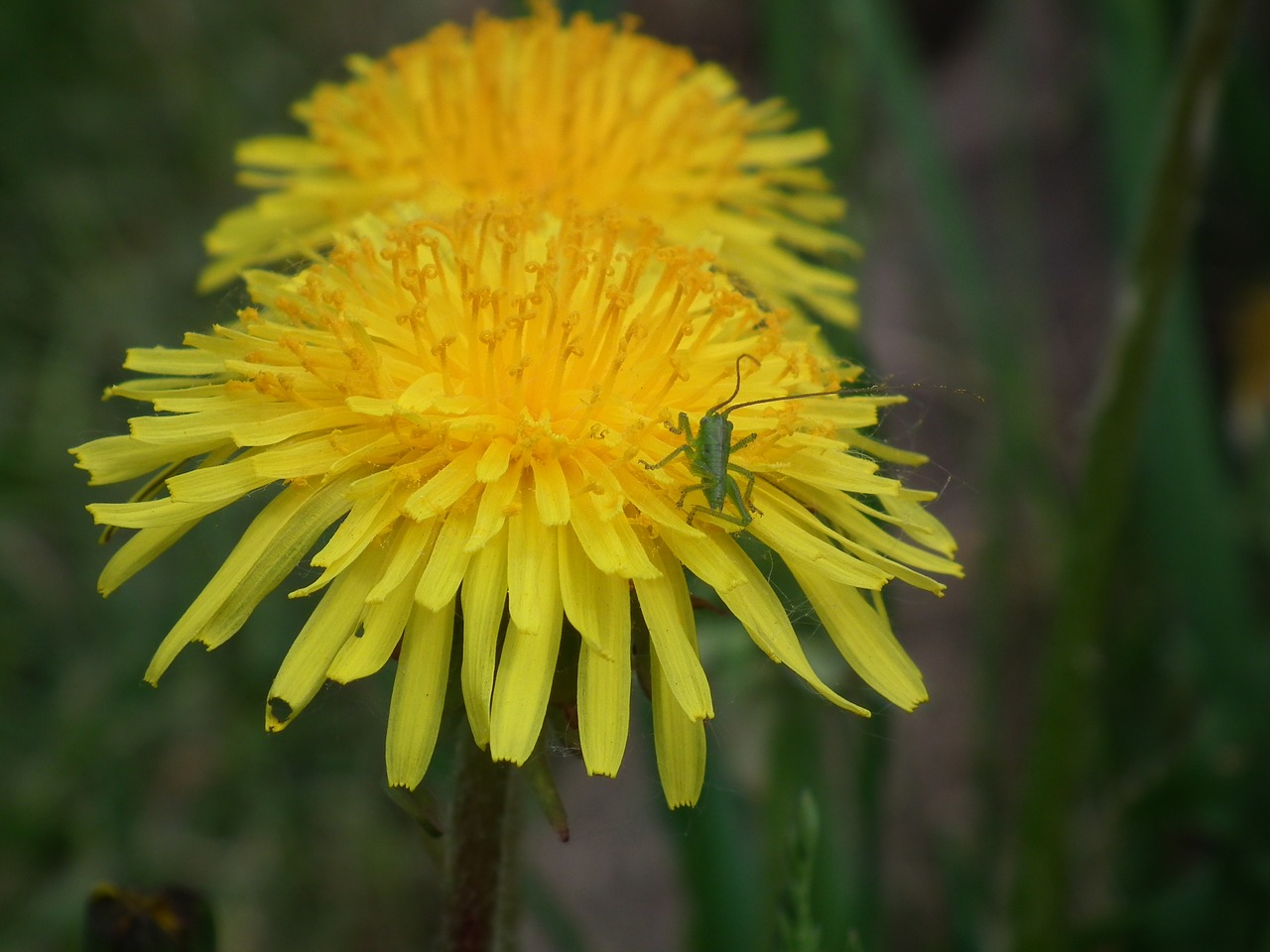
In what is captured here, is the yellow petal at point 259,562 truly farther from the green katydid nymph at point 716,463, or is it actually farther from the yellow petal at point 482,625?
the green katydid nymph at point 716,463

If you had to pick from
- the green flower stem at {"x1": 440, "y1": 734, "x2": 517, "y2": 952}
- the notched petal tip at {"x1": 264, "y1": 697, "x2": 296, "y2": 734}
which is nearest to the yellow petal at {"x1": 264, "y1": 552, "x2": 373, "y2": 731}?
the notched petal tip at {"x1": 264, "y1": 697, "x2": 296, "y2": 734}

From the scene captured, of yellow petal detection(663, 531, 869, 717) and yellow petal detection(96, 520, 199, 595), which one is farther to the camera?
yellow petal detection(96, 520, 199, 595)

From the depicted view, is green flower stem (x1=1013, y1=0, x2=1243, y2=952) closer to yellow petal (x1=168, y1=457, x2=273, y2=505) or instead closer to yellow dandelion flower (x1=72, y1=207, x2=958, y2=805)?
yellow dandelion flower (x1=72, y1=207, x2=958, y2=805)

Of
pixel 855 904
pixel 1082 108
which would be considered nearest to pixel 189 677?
pixel 855 904

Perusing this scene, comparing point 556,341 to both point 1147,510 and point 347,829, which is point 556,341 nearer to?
point 1147,510

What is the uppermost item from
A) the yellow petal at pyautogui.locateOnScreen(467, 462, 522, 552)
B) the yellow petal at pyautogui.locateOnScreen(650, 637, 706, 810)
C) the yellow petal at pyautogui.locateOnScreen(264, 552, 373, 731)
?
the yellow petal at pyautogui.locateOnScreen(467, 462, 522, 552)

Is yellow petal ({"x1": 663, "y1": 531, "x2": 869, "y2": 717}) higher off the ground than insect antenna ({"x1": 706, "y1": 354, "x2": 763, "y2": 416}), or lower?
lower
